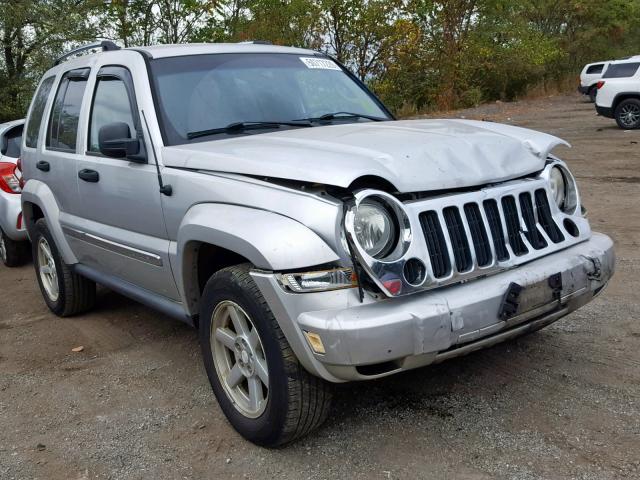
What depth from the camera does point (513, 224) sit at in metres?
3.23

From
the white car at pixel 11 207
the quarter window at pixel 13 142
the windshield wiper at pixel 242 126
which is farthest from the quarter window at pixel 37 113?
the windshield wiper at pixel 242 126

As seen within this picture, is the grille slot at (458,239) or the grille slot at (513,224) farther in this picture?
the grille slot at (513,224)

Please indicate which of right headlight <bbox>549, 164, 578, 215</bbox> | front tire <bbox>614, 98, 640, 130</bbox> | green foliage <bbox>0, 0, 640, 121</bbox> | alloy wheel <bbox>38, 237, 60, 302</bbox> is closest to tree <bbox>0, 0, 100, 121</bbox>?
green foliage <bbox>0, 0, 640, 121</bbox>

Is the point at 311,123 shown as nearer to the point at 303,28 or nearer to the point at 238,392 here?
the point at 238,392

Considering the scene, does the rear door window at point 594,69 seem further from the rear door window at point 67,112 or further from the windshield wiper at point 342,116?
the rear door window at point 67,112

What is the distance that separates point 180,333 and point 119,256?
0.93m

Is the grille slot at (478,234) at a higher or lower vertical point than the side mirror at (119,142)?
lower

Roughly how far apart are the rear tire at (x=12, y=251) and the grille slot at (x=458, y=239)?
5.91m

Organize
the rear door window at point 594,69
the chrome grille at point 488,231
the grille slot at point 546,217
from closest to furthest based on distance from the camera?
1. the chrome grille at point 488,231
2. the grille slot at point 546,217
3. the rear door window at point 594,69

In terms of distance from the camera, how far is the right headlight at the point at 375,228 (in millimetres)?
2889

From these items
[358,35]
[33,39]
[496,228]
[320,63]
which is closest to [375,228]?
[496,228]

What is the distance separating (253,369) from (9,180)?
209 inches

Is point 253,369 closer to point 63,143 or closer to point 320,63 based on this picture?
point 320,63

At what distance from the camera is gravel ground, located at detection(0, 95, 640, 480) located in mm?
3108
